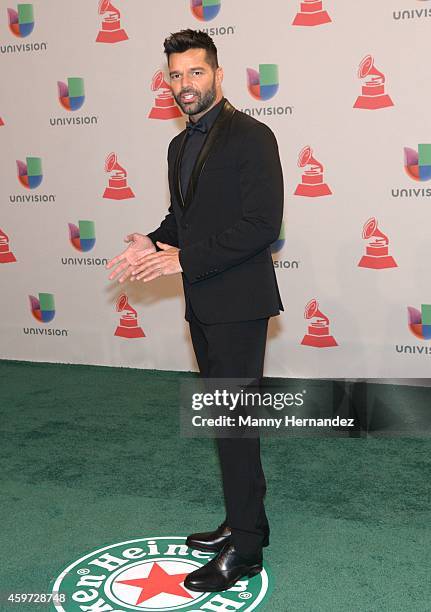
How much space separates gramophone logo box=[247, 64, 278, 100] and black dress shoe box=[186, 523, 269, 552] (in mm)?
2738

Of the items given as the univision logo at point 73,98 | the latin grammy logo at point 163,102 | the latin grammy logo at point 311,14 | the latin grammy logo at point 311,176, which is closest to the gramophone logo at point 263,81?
the latin grammy logo at point 311,14

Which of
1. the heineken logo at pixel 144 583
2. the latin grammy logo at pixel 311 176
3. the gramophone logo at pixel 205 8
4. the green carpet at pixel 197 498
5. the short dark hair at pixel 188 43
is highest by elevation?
the gramophone logo at pixel 205 8

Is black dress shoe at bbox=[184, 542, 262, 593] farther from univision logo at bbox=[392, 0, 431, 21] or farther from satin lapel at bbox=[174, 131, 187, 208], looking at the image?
univision logo at bbox=[392, 0, 431, 21]

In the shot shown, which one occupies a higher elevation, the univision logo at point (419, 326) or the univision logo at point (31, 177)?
the univision logo at point (31, 177)

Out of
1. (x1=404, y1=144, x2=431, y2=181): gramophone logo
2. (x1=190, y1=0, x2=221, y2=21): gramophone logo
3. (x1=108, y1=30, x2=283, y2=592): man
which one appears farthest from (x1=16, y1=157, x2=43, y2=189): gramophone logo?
(x1=108, y1=30, x2=283, y2=592): man

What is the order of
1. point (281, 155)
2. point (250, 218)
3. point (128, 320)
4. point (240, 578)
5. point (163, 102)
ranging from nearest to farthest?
point (250, 218), point (240, 578), point (281, 155), point (163, 102), point (128, 320)

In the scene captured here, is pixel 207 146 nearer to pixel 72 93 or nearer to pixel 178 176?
pixel 178 176

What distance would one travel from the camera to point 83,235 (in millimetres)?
5027

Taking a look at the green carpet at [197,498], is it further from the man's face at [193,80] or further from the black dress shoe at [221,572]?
the man's face at [193,80]

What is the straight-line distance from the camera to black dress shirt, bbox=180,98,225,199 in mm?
2203

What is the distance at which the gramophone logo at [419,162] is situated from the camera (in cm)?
418

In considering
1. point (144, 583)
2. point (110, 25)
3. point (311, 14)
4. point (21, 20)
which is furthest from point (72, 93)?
point (144, 583)

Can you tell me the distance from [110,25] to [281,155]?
4.53 ft

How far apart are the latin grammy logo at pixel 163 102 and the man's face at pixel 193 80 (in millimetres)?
2545
